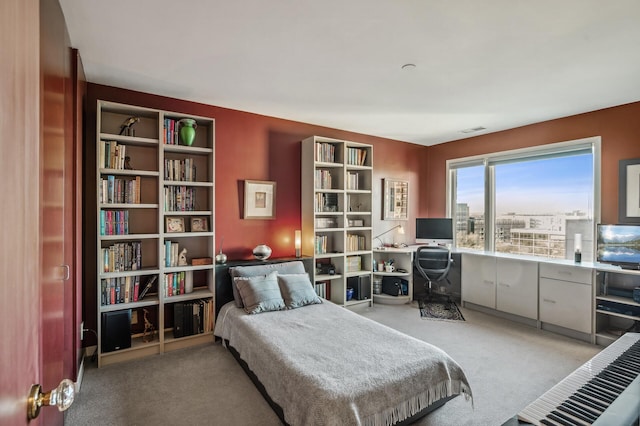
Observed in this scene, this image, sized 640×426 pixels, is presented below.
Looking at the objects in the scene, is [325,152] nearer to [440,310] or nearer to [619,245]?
[440,310]

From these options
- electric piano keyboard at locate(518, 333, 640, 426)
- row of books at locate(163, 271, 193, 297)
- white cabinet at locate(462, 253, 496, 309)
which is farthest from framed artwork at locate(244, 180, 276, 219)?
electric piano keyboard at locate(518, 333, 640, 426)

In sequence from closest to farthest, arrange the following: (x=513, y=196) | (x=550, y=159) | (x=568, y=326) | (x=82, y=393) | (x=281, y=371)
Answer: (x=281, y=371), (x=82, y=393), (x=568, y=326), (x=550, y=159), (x=513, y=196)

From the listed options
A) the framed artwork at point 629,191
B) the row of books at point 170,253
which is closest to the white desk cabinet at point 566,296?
the framed artwork at point 629,191

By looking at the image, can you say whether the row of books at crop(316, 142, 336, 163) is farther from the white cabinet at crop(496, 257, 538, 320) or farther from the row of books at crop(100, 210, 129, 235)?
the white cabinet at crop(496, 257, 538, 320)

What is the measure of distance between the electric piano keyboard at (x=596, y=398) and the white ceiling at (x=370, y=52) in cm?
204

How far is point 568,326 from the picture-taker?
361cm

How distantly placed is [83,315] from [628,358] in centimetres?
407

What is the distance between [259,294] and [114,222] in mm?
1549

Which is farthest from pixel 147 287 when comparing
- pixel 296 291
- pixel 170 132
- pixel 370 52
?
pixel 370 52

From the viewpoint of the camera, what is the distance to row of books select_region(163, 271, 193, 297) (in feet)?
10.6

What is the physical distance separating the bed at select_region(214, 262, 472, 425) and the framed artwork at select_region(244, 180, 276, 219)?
3.59ft

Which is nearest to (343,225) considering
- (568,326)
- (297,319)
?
(297,319)

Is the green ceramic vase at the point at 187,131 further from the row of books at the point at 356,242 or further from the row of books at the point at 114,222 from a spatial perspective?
the row of books at the point at 356,242

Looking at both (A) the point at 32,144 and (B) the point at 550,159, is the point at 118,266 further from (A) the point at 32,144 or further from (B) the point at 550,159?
(B) the point at 550,159
